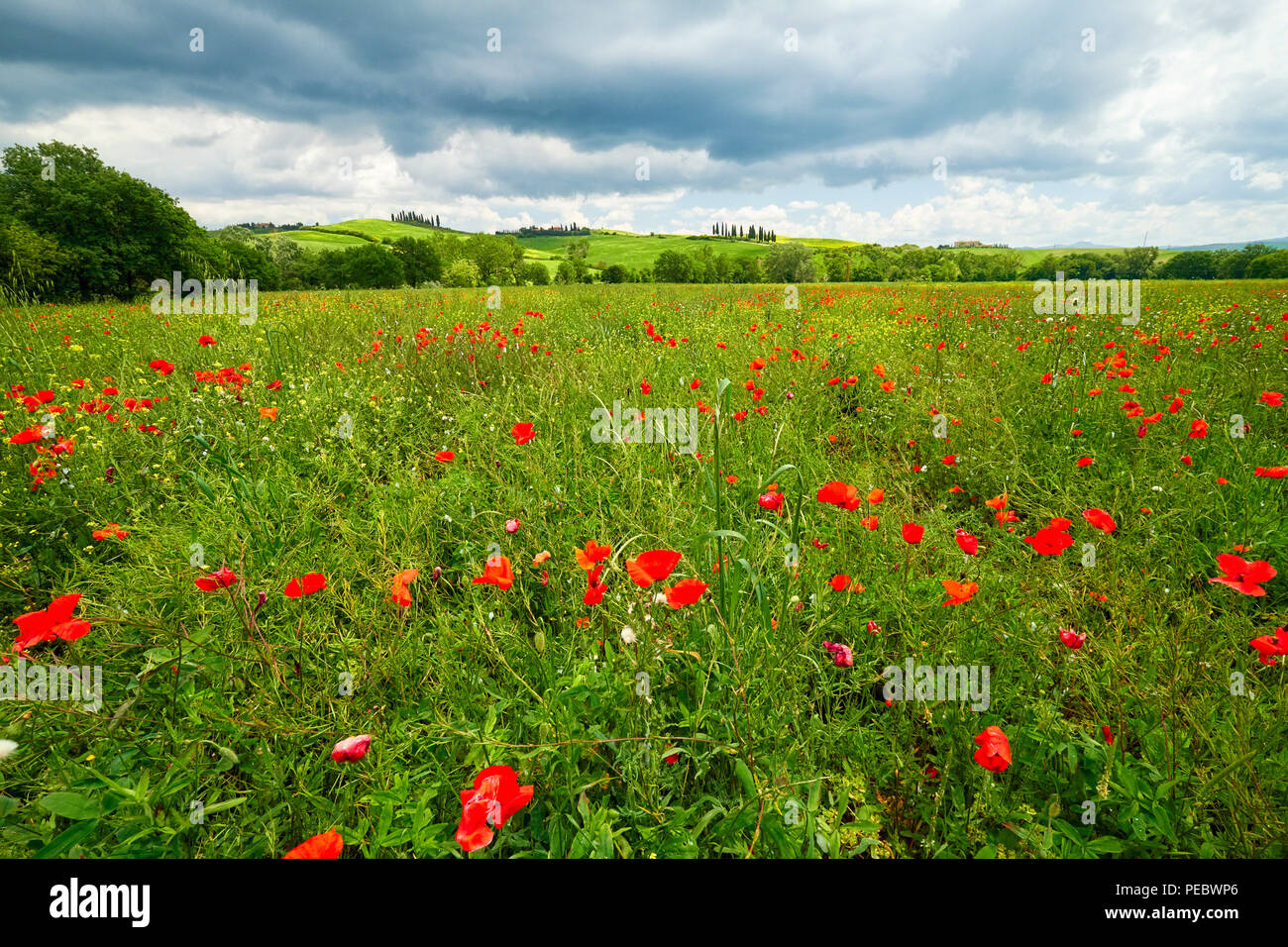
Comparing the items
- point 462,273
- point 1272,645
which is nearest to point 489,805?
point 1272,645

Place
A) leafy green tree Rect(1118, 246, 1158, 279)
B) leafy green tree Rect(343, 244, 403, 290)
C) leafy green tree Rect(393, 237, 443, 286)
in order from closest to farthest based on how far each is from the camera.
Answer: leafy green tree Rect(1118, 246, 1158, 279) → leafy green tree Rect(343, 244, 403, 290) → leafy green tree Rect(393, 237, 443, 286)

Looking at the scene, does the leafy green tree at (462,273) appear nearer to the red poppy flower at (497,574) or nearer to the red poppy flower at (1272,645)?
the red poppy flower at (497,574)

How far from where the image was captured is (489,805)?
0.93 metres

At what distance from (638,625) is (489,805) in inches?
25.8

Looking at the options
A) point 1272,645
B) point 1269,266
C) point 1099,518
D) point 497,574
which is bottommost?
point 1272,645

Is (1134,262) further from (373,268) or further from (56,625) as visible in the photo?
(373,268)

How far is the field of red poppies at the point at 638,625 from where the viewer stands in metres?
1.21

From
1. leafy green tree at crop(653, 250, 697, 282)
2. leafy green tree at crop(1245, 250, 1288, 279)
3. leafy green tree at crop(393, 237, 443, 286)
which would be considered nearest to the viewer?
leafy green tree at crop(1245, 250, 1288, 279)

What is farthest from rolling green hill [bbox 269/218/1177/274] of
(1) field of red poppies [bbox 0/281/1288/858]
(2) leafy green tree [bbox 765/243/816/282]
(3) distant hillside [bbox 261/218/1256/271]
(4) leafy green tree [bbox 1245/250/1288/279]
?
(1) field of red poppies [bbox 0/281/1288/858]

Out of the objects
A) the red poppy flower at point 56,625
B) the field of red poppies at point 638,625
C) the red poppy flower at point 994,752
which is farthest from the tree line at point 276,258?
the red poppy flower at point 994,752

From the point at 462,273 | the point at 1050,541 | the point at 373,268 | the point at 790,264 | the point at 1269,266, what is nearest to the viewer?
the point at 1050,541

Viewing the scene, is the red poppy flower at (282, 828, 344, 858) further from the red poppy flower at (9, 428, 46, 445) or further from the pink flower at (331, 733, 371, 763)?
the red poppy flower at (9, 428, 46, 445)

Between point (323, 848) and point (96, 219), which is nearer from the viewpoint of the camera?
point (323, 848)

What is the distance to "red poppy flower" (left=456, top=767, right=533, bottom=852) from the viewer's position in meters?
0.89
